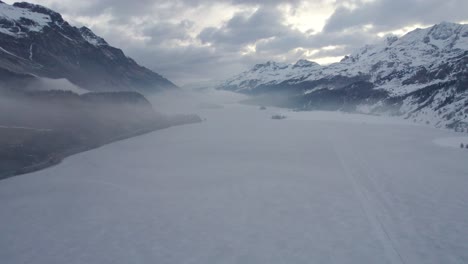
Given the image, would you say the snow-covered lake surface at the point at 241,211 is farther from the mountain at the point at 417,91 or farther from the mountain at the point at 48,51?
the mountain at the point at 417,91

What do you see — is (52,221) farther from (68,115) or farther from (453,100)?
(453,100)

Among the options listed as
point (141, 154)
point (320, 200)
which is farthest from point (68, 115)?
point (320, 200)

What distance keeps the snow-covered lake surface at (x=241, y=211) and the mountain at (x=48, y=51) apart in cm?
5012

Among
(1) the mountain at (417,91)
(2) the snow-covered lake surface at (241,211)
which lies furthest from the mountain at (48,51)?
(1) the mountain at (417,91)

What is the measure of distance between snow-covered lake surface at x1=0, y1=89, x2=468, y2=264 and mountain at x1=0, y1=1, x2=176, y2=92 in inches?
1973

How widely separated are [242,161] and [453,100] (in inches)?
3222

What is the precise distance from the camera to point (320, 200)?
2300 cm

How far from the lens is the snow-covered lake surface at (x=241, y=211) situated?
15906 mm

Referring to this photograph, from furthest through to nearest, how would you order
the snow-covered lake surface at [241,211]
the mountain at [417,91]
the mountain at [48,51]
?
the mountain at [417,91] → the mountain at [48,51] → the snow-covered lake surface at [241,211]

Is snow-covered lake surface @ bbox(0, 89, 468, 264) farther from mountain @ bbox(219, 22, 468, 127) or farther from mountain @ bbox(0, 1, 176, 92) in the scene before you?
mountain @ bbox(219, 22, 468, 127)

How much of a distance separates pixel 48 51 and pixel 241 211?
97688mm

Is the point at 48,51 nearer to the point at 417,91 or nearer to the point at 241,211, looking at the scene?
the point at 241,211

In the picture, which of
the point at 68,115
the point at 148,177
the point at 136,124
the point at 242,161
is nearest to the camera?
the point at 148,177

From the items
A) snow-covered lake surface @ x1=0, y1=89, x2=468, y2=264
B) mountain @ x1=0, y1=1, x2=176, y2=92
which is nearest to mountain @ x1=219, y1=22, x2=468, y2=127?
snow-covered lake surface @ x1=0, y1=89, x2=468, y2=264
